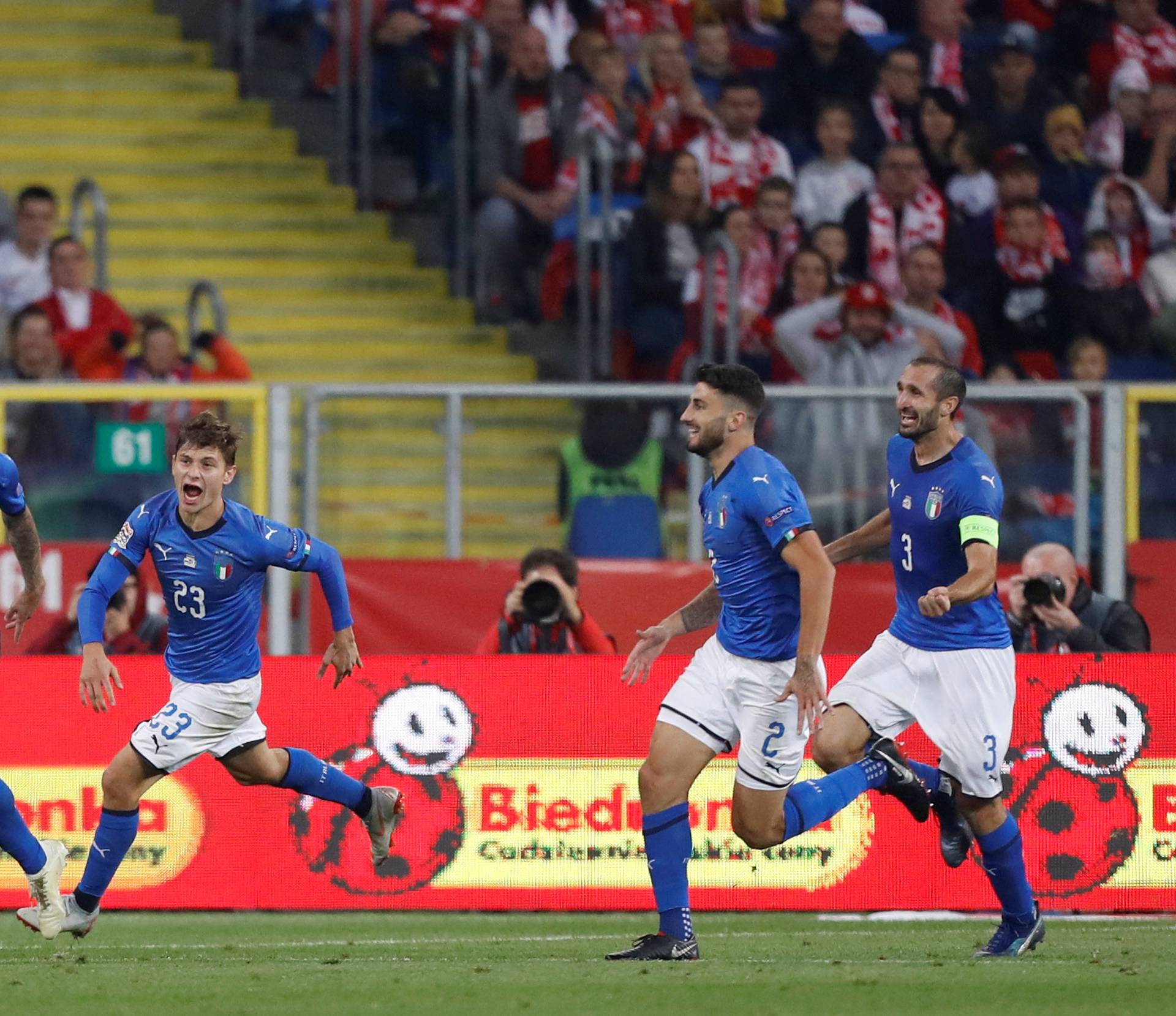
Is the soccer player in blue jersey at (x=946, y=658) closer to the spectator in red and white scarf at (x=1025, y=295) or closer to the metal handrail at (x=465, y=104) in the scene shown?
the spectator in red and white scarf at (x=1025, y=295)

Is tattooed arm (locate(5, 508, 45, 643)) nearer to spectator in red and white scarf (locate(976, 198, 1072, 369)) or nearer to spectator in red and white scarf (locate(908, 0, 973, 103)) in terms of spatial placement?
spectator in red and white scarf (locate(976, 198, 1072, 369))

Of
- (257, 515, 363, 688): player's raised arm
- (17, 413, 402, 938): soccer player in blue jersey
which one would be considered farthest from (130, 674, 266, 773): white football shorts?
(257, 515, 363, 688): player's raised arm

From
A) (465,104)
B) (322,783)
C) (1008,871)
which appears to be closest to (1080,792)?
(1008,871)

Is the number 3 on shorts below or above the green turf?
above

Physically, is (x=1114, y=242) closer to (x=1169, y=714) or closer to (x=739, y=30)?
(x=739, y=30)

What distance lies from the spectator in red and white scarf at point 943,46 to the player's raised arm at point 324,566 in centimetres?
930

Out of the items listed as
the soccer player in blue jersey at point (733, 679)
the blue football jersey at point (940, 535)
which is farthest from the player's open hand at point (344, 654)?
the blue football jersey at point (940, 535)

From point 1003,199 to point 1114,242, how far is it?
0.79 metres

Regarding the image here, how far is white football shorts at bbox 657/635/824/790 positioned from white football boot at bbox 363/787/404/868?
145cm

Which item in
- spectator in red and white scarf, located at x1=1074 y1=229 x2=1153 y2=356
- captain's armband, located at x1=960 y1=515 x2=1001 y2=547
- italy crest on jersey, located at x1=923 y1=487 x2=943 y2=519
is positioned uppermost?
spectator in red and white scarf, located at x1=1074 y1=229 x2=1153 y2=356

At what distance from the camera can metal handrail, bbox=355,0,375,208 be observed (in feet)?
52.9

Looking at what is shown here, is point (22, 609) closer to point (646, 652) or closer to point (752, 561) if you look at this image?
point (646, 652)

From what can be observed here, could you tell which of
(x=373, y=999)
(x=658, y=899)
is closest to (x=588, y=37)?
(x=658, y=899)

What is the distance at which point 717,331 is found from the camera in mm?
13461
